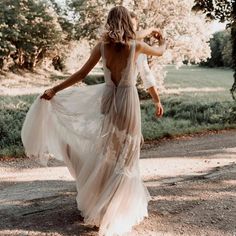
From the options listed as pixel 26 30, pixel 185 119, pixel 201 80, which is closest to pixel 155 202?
pixel 185 119

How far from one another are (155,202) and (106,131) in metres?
1.55

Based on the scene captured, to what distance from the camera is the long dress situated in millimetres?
4391

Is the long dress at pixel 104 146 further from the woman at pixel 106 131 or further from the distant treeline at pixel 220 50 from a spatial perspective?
the distant treeline at pixel 220 50

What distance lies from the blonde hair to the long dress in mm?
185

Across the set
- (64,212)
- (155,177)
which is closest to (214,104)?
(155,177)

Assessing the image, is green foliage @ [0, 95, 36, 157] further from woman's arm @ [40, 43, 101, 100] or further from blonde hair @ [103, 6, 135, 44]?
blonde hair @ [103, 6, 135, 44]

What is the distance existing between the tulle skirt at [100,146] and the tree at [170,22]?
19.3 meters

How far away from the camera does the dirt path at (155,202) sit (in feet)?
15.4

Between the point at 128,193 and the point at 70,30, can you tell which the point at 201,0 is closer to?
the point at 128,193

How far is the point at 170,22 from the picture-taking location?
2589 cm

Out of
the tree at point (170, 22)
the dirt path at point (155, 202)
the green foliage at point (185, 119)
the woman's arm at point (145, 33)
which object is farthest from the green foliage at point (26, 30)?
the woman's arm at point (145, 33)

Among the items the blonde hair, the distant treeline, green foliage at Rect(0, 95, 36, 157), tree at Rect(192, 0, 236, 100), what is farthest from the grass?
the distant treeline

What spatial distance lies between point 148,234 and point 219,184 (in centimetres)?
215

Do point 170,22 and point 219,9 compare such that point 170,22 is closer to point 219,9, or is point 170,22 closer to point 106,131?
point 219,9
